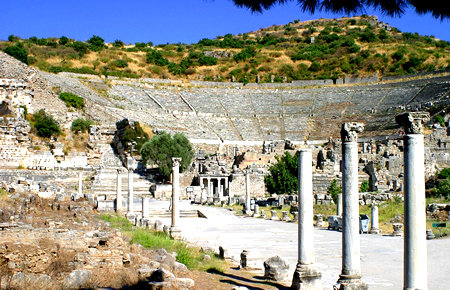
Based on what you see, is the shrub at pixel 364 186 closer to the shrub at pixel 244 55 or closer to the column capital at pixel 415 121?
the column capital at pixel 415 121

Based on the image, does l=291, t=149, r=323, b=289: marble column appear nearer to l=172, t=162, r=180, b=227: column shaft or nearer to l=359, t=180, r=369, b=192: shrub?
l=172, t=162, r=180, b=227: column shaft

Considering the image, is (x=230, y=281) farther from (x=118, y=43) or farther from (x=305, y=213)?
(x=118, y=43)

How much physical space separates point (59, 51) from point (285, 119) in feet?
154

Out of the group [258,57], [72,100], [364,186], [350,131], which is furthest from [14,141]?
[258,57]

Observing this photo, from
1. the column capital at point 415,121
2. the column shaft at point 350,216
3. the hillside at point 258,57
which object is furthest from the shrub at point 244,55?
the column capital at point 415,121

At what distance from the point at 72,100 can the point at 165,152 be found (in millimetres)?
17572

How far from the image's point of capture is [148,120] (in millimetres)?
55125

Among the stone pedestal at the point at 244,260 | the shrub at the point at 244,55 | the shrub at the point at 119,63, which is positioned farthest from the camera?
the shrub at the point at 244,55

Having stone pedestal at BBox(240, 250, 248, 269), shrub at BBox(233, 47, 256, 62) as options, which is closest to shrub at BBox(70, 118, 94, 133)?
stone pedestal at BBox(240, 250, 248, 269)

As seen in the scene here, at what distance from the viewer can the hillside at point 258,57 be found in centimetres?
8288

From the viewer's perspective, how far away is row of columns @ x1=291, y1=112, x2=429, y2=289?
6934mm

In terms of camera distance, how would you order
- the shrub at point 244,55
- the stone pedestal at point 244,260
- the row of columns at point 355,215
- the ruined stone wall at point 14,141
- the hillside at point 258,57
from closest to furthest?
the row of columns at point 355,215 < the stone pedestal at point 244,260 < the ruined stone wall at point 14,141 < the hillside at point 258,57 < the shrub at point 244,55

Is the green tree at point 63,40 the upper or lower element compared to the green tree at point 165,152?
upper

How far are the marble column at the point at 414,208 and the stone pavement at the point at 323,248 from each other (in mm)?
2129
